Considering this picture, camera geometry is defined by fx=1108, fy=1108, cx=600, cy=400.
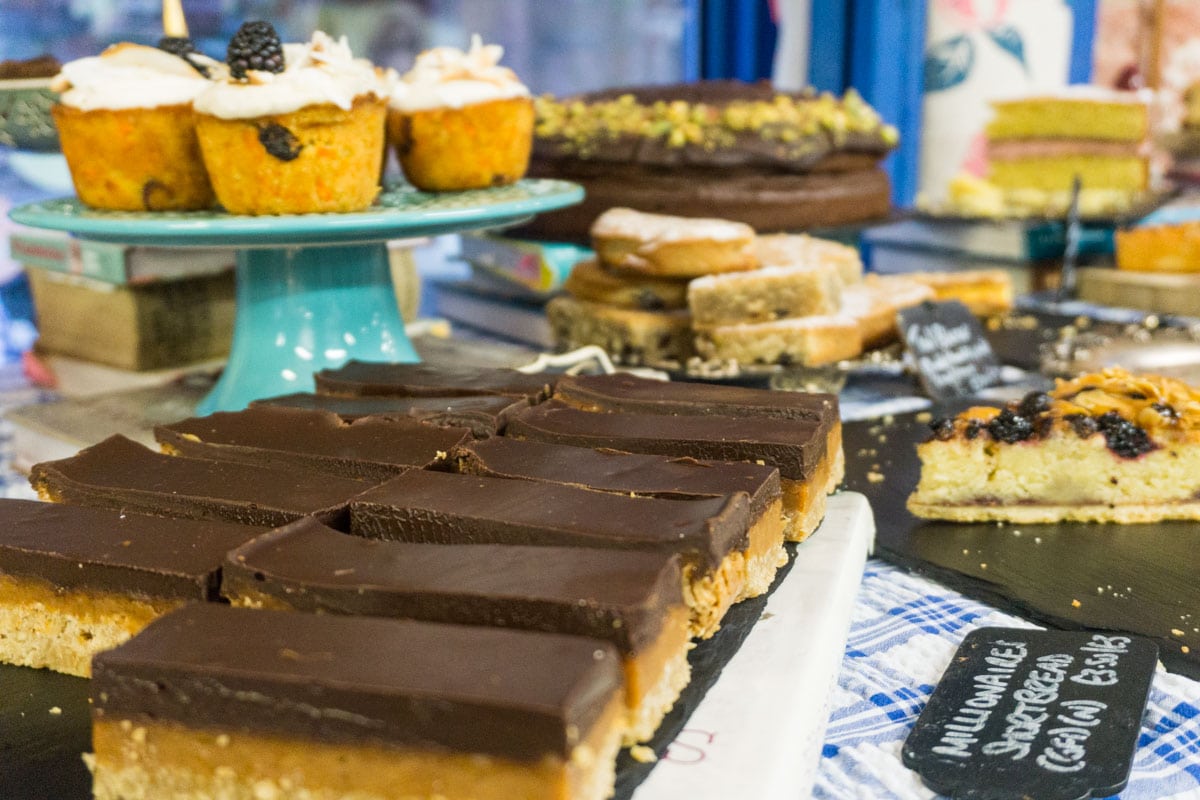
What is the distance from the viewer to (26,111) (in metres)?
2.88

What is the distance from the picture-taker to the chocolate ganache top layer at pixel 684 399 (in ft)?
6.01

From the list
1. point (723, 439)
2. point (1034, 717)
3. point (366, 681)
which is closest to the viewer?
point (366, 681)

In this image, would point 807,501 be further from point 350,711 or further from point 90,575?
point 90,575

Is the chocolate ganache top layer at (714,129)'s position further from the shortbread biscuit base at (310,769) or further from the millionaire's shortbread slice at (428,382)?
the shortbread biscuit base at (310,769)

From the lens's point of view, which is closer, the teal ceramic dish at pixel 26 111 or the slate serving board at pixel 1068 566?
the slate serving board at pixel 1068 566

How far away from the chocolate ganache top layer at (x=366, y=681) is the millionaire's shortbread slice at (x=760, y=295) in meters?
1.86

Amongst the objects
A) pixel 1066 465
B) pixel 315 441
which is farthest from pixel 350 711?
pixel 1066 465

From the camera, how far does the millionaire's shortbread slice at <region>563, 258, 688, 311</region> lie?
3.11m

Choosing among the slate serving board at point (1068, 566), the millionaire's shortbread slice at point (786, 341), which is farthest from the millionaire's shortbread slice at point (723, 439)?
the millionaire's shortbread slice at point (786, 341)

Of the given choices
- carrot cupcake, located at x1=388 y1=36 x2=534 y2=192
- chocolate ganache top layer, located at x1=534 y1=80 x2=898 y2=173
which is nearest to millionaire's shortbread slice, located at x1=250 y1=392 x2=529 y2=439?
carrot cupcake, located at x1=388 y1=36 x2=534 y2=192

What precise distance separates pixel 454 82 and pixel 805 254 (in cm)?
114

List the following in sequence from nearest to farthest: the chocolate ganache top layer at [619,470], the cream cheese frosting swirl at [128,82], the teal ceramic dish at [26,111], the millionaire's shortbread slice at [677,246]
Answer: the chocolate ganache top layer at [619,470], the cream cheese frosting swirl at [128,82], the teal ceramic dish at [26,111], the millionaire's shortbread slice at [677,246]

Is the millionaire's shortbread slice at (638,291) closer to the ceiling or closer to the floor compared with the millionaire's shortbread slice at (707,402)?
closer to the floor

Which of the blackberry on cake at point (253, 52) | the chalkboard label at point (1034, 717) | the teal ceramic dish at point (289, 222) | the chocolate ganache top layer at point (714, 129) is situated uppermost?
the blackberry on cake at point (253, 52)
